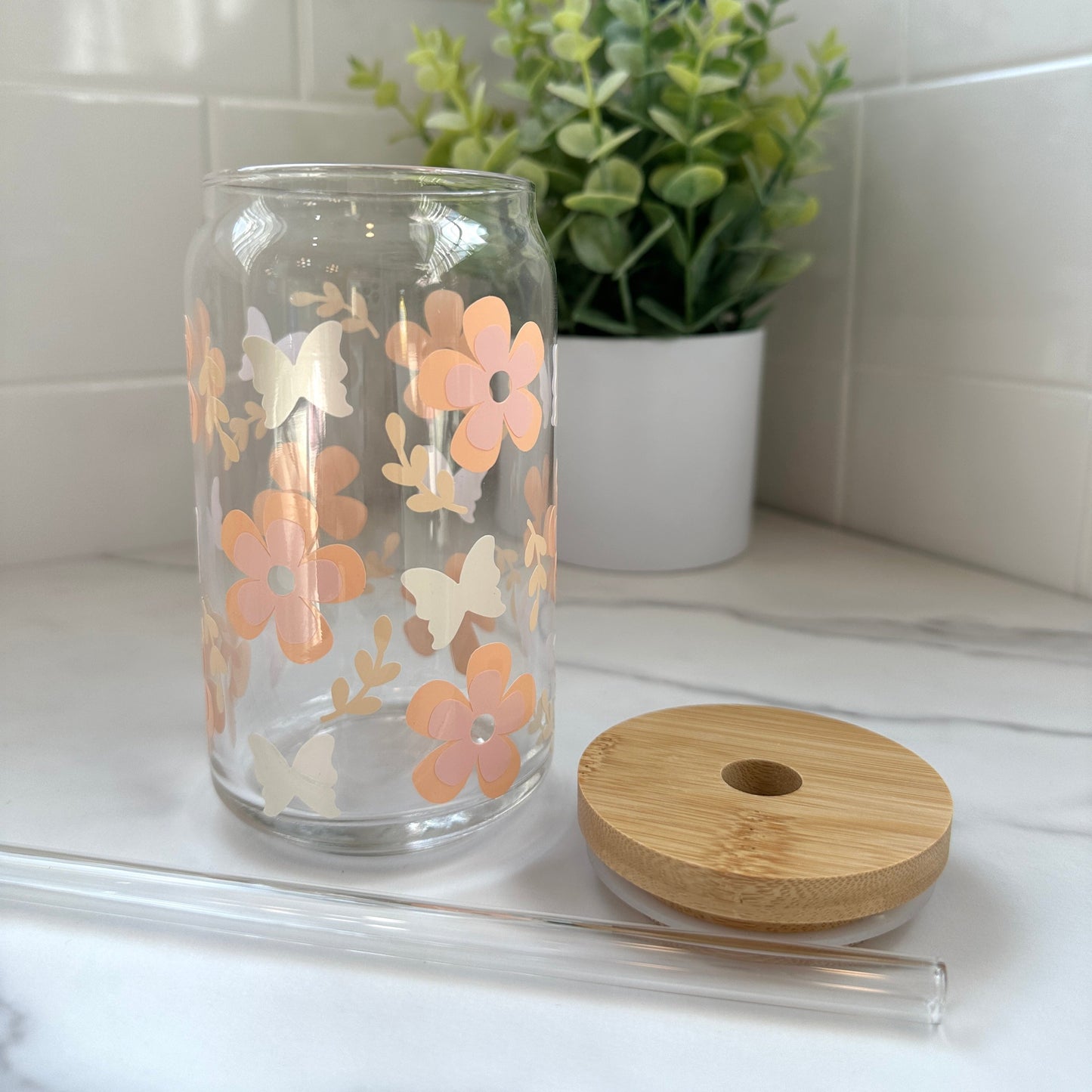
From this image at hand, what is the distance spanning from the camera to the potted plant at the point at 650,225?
70cm

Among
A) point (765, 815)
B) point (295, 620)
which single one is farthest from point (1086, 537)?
point (295, 620)

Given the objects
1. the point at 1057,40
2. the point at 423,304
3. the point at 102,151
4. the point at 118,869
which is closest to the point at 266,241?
the point at 423,304

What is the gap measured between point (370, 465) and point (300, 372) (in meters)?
0.04

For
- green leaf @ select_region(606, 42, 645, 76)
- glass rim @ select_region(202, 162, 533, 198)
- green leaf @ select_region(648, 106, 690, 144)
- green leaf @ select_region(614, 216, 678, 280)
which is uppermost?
green leaf @ select_region(606, 42, 645, 76)

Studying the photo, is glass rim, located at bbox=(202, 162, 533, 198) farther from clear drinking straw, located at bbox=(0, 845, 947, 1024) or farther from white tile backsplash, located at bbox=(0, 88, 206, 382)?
white tile backsplash, located at bbox=(0, 88, 206, 382)

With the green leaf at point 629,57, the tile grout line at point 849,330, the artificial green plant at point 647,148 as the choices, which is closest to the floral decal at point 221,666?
the artificial green plant at point 647,148

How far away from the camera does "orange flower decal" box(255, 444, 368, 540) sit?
1.36 feet

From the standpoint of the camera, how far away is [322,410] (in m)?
0.41

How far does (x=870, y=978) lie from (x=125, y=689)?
41 cm

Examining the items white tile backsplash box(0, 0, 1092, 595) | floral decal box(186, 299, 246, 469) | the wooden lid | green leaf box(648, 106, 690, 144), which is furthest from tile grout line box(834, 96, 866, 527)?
floral decal box(186, 299, 246, 469)

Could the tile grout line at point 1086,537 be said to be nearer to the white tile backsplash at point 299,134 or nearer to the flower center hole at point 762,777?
the flower center hole at point 762,777

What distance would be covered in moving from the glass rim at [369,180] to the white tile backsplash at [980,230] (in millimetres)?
431

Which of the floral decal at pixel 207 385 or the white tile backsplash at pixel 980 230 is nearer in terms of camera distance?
the floral decal at pixel 207 385

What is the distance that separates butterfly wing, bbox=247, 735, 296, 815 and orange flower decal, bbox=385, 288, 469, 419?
13 cm
